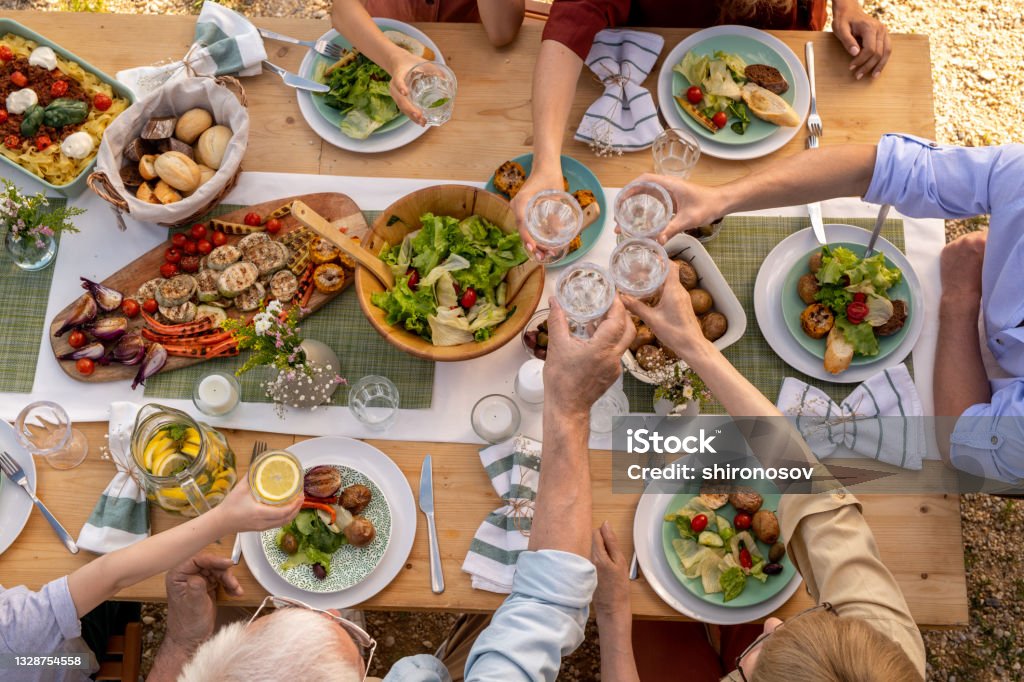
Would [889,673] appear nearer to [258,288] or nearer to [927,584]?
[927,584]

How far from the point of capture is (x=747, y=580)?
1885 millimetres

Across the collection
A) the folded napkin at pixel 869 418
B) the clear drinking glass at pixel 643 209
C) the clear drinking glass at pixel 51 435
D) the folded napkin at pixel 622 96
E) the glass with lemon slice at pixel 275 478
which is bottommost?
the clear drinking glass at pixel 51 435

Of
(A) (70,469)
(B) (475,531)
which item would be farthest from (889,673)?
(A) (70,469)

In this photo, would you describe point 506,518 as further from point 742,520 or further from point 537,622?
point 742,520

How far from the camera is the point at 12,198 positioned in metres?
2.00

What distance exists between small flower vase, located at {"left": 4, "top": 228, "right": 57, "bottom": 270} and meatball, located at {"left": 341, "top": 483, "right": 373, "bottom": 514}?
1109mm

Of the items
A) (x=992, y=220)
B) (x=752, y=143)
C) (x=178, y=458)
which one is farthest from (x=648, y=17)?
(x=178, y=458)

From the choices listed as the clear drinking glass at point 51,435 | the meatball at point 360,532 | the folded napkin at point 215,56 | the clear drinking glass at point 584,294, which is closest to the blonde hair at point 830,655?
the clear drinking glass at point 584,294

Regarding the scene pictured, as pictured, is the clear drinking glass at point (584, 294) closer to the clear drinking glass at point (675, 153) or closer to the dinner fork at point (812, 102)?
the clear drinking glass at point (675, 153)

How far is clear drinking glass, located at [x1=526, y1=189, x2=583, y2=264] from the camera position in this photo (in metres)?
1.93

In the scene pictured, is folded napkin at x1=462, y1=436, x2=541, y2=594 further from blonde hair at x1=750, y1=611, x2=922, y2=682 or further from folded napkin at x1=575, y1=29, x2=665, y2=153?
folded napkin at x1=575, y1=29, x2=665, y2=153

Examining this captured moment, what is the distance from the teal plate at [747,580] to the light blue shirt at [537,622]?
1.31 feet

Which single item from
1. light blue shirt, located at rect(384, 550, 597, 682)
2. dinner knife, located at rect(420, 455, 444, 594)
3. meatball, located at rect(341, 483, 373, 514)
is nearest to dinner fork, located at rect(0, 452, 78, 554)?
meatball, located at rect(341, 483, 373, 514)

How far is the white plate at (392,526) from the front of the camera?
6.26ft
